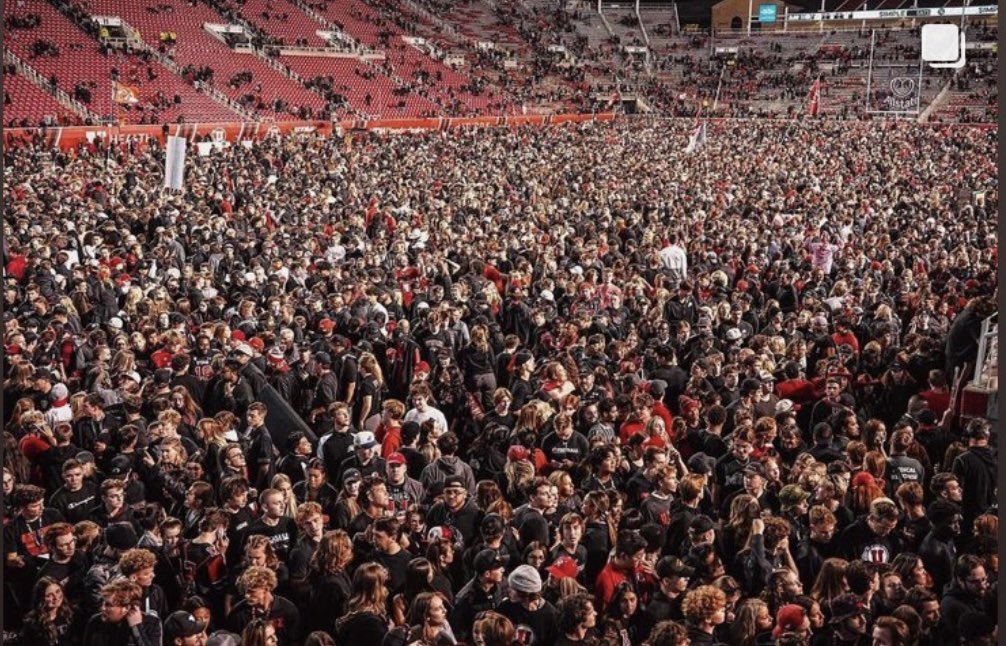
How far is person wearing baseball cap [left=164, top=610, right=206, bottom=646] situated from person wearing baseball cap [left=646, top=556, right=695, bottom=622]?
6.61ft

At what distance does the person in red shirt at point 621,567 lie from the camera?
4711 millimetres

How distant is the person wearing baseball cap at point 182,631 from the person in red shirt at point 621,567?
6.14ft

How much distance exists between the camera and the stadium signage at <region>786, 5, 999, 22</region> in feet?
190

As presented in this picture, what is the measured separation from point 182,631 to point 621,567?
2.07m

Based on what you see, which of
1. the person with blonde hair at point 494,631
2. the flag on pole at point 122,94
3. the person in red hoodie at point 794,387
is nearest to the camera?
the person with blonde hair at point 494,631

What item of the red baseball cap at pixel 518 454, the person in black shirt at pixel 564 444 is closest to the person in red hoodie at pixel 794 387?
the person in black shirt at pixel 564 444

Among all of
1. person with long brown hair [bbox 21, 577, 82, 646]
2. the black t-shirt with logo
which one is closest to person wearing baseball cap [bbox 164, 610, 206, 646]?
person with long brown hair [bbox 21, 577, 82, 646]

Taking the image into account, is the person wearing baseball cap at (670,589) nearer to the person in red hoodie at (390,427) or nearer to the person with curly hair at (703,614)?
the person with curly hair at (703,614)

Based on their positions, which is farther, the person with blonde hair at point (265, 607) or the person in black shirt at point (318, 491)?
the person in black shirt at point (318, 491)

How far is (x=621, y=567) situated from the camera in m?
4.73

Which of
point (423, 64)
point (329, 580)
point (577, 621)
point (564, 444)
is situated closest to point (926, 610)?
point (577, 621)

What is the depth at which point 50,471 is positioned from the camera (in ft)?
Answer: 19.3

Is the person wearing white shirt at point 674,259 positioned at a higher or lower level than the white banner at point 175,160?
lower

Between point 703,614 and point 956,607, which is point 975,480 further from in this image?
point 703,614
